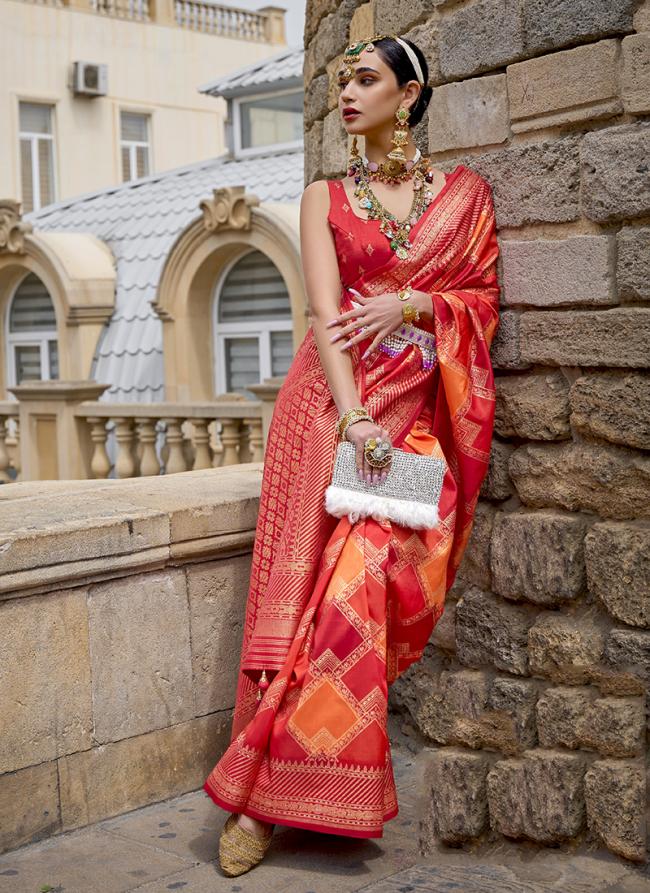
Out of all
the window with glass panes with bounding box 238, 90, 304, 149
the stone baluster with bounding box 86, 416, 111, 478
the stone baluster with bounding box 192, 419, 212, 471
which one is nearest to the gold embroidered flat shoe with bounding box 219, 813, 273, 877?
the stone baluster with bounding box 192, 419, 212, 471

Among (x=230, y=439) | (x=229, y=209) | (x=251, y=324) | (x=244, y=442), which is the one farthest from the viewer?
(x=251, y=324)

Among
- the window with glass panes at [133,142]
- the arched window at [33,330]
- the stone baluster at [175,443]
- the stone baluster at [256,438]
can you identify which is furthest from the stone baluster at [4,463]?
the window with glass panes at [133,142]

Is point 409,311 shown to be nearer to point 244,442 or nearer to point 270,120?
point 244,442

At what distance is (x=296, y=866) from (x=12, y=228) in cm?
1294

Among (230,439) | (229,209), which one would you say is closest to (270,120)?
(229,209)

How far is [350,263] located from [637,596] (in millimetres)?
1079

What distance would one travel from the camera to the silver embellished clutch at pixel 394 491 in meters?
3.25

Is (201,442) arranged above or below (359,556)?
below

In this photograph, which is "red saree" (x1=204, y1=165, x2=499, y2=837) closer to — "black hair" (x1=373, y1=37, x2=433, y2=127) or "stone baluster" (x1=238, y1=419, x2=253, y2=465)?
"black hair" (x1=373, y1=37, x2=433, y2=127)

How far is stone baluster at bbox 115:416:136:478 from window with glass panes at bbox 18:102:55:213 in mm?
14479

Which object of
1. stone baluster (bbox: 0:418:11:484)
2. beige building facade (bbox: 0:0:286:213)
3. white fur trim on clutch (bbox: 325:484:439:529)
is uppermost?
beige building facade (bbox: 0:0:286:213)

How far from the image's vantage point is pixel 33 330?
16.5 meters

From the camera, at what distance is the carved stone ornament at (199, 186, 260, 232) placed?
12891 mm

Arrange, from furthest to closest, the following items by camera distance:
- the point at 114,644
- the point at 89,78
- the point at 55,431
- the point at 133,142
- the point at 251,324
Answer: the point at 133,142 < the point at 89,78 < the point at 251,324 < the point at 55,431 < the point at 114,644
